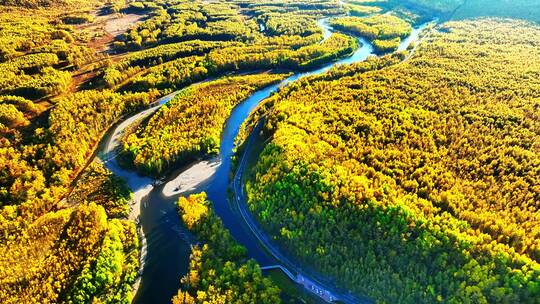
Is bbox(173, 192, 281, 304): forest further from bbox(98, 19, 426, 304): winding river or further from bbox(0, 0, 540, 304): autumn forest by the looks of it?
bbox(98, 19, 426, 304): winding river

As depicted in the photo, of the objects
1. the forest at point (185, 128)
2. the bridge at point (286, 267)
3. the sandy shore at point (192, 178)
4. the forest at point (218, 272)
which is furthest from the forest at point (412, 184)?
the forest at point (185, 128)

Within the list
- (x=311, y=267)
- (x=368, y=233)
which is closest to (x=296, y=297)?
(x=311, y=267)

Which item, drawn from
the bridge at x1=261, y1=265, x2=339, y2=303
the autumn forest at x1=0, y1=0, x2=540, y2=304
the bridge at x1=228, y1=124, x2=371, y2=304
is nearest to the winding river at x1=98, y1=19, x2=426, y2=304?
the bridge at x1=228, y1=124, x2=371, y2=304

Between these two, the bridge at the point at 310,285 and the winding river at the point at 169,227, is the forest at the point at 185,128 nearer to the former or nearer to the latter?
the winding river at the point at 169,227

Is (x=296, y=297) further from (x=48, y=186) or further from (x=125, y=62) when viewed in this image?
(x=125, y=62)

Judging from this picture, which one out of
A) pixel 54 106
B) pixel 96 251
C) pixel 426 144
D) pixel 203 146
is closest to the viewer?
pixel 96 251

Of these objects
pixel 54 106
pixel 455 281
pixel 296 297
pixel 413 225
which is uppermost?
pixel 54 106

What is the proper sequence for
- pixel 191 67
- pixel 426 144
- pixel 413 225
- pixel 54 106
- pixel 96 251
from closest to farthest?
pixel 413 225 → pixel 96 251 → pixel 426 144 → pixel 54 106 → pixel 191 67

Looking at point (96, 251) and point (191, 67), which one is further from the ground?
point (191, 67)
